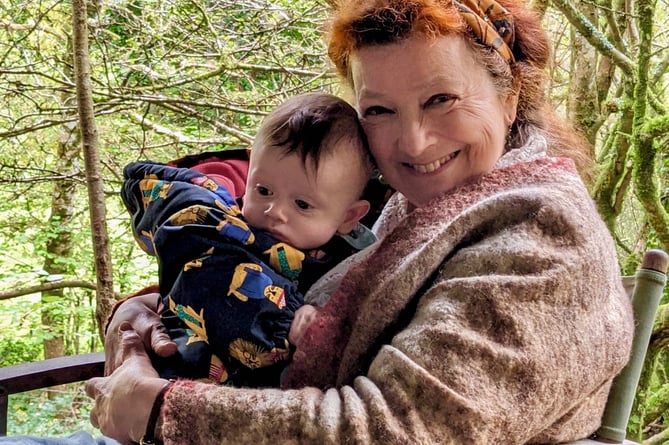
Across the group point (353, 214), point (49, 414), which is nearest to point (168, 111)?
point (49, 414)

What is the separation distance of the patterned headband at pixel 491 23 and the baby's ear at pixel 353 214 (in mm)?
405

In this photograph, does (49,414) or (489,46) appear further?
(49,414)

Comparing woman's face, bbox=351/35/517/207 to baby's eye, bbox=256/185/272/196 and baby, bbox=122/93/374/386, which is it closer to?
baby, bbox=122/93/374/386

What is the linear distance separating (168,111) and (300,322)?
2.93 meters

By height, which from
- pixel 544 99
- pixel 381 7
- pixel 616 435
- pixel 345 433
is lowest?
pixel 616 435

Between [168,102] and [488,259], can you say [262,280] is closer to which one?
[488,259]

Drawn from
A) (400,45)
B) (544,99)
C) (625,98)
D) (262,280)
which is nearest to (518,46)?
(544,99)

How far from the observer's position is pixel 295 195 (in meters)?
1.21

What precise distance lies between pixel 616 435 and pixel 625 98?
1641 millimetres

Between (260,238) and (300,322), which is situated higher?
(260,238)

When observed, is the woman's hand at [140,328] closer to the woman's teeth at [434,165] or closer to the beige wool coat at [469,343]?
the beige wool coat at [469,343]

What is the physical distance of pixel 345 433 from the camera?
85cm

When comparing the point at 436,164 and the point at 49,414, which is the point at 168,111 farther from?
the point at 436,164

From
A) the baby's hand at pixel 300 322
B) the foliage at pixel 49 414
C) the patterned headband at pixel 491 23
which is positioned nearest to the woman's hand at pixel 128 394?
the baby's hand at pixel 300 322
